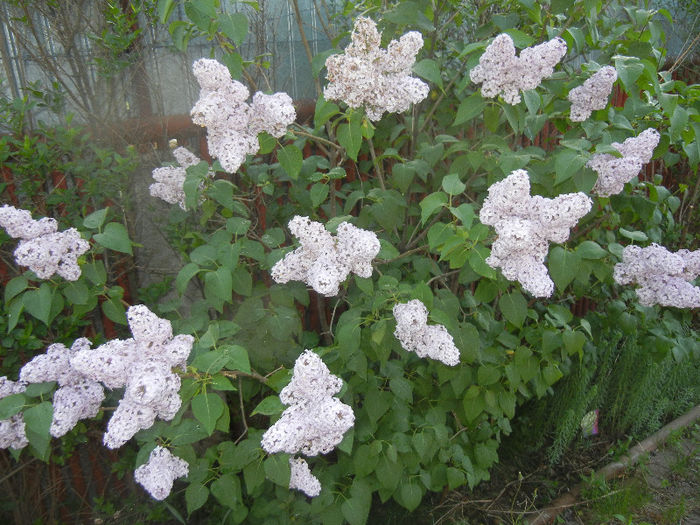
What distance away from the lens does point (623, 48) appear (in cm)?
249

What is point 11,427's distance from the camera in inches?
77.7

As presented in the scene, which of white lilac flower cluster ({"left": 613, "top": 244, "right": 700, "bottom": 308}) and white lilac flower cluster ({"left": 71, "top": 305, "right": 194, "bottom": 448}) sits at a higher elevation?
white lilac flower cluster ({"left": 71, "top": 305, "right": 194, "bottom": 448})

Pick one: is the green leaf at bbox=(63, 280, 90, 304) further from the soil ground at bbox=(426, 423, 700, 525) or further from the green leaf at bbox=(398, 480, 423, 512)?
the soil ground at bbox=(426, 423, 700, 525)

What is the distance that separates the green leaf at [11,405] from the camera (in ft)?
5.86

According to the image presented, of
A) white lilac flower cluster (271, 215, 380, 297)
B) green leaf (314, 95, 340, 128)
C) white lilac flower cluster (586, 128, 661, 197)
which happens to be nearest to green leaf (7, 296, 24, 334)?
white lilac flower cluster (271, 215, 380, 297)

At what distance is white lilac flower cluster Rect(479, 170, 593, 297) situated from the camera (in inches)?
69.8

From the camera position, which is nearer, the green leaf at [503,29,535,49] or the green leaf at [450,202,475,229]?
the green leaf at [450,202,475,229]

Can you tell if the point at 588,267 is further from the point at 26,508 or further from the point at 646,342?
the point at 26,508

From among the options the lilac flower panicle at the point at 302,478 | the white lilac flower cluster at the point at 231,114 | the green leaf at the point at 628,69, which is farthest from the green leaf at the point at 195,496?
the green leaf at the point at 628,69

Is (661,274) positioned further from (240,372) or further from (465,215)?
(240,372)

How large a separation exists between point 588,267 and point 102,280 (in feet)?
6.24

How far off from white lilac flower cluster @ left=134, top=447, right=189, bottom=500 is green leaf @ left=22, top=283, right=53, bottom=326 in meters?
0.62

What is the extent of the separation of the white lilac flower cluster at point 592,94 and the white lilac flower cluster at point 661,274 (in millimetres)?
677

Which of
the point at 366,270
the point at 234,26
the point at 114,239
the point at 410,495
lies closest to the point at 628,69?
the point at 366,270
